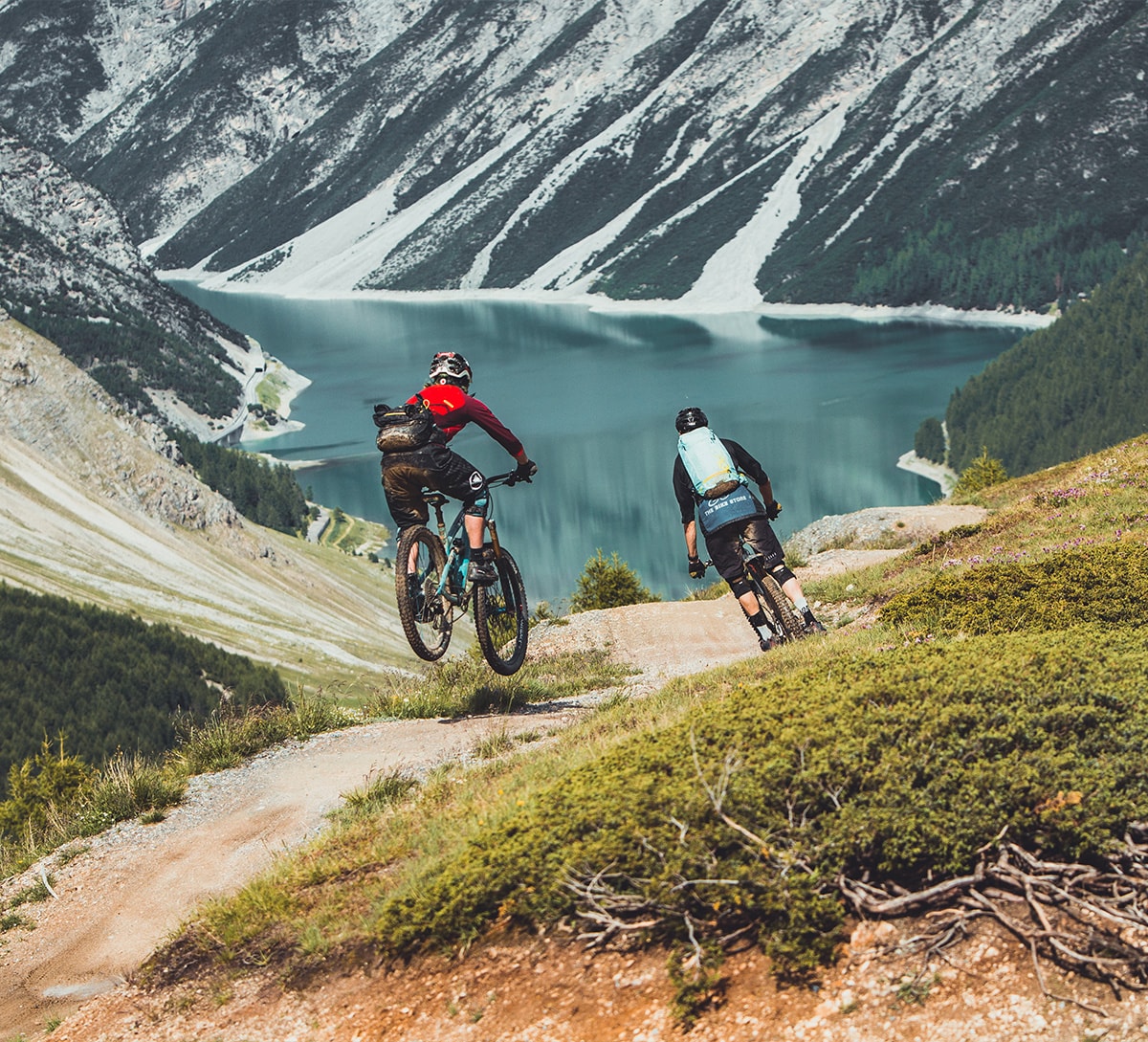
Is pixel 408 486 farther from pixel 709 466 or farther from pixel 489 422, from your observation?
pixel 709 466

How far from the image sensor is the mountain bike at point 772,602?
52.2 feet

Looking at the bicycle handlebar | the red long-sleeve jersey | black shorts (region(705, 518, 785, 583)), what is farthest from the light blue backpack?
the red long-sleeve jersey

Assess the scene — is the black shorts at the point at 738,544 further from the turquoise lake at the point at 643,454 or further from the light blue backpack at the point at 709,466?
the turquoise lake at the point at 643,454

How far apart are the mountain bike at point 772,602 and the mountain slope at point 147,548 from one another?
139 ft

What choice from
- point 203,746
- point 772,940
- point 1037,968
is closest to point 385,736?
point 203,746

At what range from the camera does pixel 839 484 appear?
134 metres

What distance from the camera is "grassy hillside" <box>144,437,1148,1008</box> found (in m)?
7.42

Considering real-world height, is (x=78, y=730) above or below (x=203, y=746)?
below

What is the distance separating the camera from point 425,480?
14641 millimetres

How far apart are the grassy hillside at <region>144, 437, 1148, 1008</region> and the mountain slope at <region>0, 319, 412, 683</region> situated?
48.2 m

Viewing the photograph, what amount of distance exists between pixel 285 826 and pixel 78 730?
52876 mm

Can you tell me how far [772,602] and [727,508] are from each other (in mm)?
1490

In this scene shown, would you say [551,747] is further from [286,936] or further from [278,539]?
[278,539]

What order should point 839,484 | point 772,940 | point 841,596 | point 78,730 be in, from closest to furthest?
point 772,940
point 841,596
point 78,730
point 839,484
